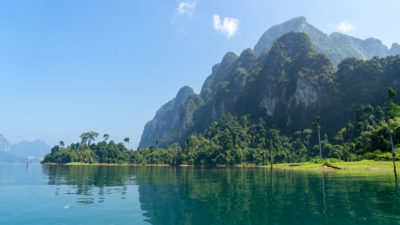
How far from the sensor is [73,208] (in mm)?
22000

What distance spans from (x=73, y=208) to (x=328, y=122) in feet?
709

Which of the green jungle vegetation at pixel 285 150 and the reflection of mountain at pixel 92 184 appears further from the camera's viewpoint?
the green jungle vegetation at pixel 285 150

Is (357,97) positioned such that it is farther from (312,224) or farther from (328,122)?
(312,224)

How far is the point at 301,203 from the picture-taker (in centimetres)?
2197

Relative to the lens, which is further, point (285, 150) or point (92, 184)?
point (285, 150)

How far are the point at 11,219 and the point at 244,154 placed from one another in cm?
14441

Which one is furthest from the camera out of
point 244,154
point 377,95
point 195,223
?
point 377,95

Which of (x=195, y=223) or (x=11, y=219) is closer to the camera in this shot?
(x=195, y=223)

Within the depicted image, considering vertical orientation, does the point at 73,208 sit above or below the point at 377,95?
below

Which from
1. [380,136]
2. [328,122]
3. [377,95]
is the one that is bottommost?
[380,136]

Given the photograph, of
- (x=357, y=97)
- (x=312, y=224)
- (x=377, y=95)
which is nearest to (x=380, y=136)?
(x=312, y=224)

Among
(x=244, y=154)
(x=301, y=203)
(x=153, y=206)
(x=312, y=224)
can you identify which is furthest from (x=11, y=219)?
(x=244, y=154)

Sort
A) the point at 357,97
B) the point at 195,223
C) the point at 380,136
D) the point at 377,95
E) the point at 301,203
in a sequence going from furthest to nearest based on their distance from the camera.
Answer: the point at 357,97
the point at 377,95
the point at 380,136
the point at 301,203
the point at 195,223

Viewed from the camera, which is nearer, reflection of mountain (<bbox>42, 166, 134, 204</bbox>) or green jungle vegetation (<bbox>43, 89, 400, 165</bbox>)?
reflection of mountain (<bbox>42, 166, 134, 204</bbox>)
